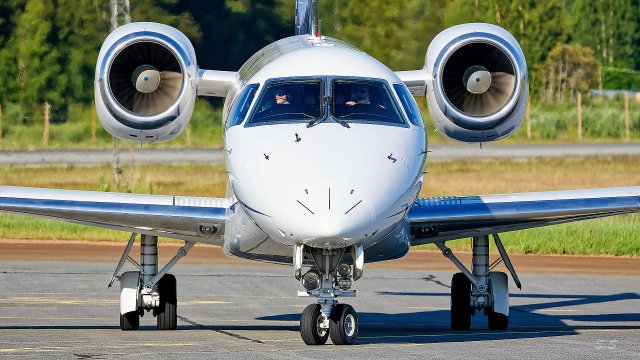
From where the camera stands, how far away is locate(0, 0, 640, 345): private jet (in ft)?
43.2

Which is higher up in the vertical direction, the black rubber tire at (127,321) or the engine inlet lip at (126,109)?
the engine inlet lip at (126,109)

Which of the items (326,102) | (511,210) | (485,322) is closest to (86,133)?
(485,322)

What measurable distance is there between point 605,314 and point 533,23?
2057 inches

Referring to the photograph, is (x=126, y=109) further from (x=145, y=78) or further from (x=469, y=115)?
(x=469, y=115)

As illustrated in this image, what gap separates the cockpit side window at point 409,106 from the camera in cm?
1466

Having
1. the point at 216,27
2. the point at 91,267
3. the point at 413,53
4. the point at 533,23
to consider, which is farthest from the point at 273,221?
the point at 533,23

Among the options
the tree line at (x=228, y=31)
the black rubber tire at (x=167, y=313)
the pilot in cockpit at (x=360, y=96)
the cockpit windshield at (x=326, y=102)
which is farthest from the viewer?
the tree line at (x=228, y=31)

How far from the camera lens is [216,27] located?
5666cm

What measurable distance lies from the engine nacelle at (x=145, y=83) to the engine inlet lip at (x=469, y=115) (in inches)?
114

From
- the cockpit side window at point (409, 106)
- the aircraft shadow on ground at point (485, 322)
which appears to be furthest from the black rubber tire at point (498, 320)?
the cockpit side window at point (409, 106)

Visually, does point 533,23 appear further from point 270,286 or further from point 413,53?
point 270,286

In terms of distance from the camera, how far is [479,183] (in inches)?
1684

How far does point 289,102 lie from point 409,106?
4.13 ft

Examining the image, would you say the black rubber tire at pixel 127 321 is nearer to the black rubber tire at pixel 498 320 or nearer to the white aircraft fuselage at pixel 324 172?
the white aircraft fuselage at pixel 324 172
